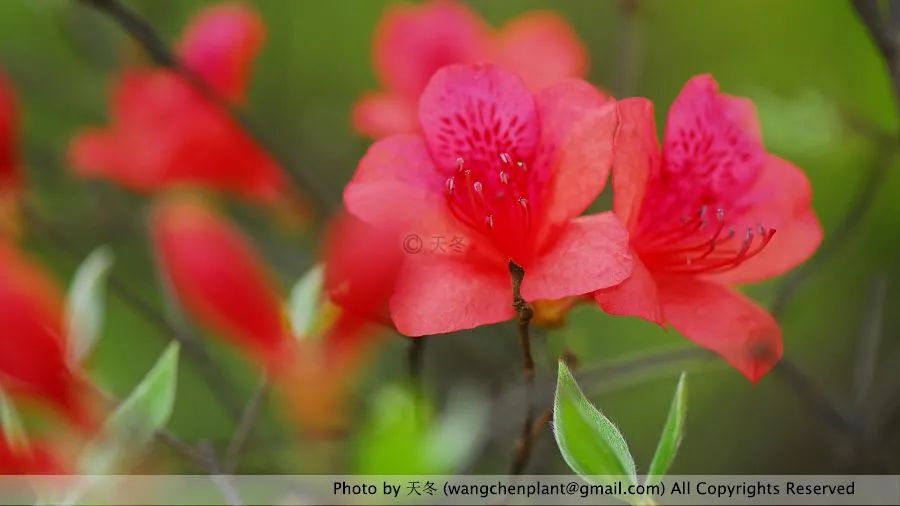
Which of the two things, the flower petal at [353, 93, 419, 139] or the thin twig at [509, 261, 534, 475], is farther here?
the flower petal at [353, 93, 419, 139]

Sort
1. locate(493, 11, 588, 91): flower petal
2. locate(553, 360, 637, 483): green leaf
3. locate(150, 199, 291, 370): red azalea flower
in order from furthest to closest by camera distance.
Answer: locate(493, 11, 588, 91): flower petal < locate(150, 199, 291, 370): red azalea flower < locate(553, 360, 637, 483): green leaf

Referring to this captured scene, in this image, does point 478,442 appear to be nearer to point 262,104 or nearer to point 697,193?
point 697,193

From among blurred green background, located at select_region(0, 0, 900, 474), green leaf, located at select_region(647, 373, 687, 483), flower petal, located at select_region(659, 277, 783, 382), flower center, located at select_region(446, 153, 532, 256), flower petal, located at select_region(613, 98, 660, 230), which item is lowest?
blurred green background, located at select_region(0, 0, 900, 474)

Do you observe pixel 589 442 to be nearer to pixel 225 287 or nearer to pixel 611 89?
pixel 225 287

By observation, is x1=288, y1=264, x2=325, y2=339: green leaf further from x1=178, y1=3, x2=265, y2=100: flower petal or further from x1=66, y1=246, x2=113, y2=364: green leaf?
x1=178, y1=3, x2=265, y2=100: flower petal

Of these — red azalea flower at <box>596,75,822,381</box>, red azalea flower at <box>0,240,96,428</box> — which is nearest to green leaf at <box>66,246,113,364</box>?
red azalea flower at <box>0,240,96,428</box>

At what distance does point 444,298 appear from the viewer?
0.30 m

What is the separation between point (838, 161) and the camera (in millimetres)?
718

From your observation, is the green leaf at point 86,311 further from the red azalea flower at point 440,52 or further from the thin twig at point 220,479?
the red azalea flower at point 440,52

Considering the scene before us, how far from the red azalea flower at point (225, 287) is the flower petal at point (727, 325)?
18 cm

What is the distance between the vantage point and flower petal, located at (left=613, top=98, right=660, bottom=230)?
310 mm

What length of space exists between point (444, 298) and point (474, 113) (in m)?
0.07

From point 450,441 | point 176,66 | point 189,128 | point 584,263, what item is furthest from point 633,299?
point 189,128

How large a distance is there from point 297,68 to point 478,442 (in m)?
0.53
